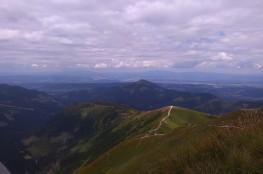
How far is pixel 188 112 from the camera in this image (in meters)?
190

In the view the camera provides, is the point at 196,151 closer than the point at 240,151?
No

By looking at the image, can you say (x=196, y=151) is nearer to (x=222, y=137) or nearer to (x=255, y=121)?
(x=222, y=137)

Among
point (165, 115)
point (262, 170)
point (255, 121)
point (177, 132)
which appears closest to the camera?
point (262, 170)

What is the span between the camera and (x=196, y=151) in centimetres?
2619

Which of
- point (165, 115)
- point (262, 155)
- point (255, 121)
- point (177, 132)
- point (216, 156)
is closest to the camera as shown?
point (262, 155)

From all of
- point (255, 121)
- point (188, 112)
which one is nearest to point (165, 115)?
point (188, 112)

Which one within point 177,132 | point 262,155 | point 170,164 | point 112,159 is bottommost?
point 112,159

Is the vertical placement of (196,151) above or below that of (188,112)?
above

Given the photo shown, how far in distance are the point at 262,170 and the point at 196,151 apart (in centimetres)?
669

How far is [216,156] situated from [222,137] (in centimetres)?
320

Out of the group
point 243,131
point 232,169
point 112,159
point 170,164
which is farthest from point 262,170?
point 112,159

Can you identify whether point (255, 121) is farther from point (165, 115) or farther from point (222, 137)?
point (165, 115)

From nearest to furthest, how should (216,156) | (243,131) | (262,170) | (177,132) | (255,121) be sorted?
(262,170)
(216,156)
(243,131)
(255,121)
(177,132)

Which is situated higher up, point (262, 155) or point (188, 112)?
point (262, 155)
